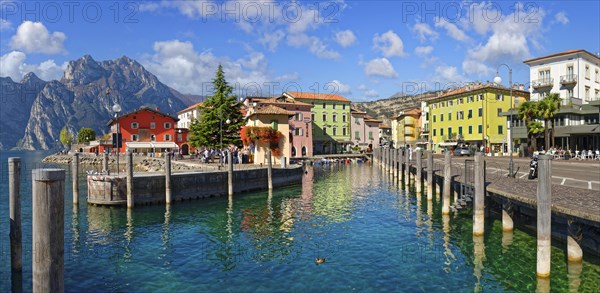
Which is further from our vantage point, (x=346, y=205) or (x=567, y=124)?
(x=567, y=124)

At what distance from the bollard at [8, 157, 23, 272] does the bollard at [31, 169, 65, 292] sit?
6.73 metres

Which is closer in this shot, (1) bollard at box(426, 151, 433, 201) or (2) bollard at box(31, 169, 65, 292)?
(2) bollard at box(31, 169, 65, 292)

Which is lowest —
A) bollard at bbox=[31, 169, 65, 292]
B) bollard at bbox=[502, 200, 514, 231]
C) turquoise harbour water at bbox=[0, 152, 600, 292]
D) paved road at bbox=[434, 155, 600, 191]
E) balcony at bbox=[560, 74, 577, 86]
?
turquoise harbour water at bbox=[0, 152, 600, 292]

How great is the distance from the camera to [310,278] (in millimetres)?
12984

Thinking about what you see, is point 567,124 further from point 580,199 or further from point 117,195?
point 117,195

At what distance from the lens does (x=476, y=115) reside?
73.6 metres

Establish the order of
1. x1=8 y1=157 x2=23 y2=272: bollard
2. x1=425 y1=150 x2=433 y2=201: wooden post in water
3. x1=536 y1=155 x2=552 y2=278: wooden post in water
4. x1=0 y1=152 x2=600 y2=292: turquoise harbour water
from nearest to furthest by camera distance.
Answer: x1=536 y1=155 x2=552 y2=278: wooden post in water < x1=8 y1=157 x2=23 y2=272: bollard < x1=0 y1=152 x2=600 y2=292: turquoise harbour water < x1=425 y1=150 x2=433 y2=201: wooden post in water

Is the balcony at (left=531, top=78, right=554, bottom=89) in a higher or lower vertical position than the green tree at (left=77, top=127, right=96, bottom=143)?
higher

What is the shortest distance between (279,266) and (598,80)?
237ft

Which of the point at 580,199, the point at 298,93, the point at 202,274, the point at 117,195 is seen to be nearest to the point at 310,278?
the point at 202,274

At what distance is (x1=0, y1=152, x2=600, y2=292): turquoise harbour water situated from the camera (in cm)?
1245

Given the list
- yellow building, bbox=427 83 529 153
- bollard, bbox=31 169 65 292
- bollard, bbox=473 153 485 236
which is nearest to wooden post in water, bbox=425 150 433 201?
bollard, bbox=473 153 485 236

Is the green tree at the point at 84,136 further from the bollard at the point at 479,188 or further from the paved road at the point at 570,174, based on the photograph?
the bollard at the point at 479,188

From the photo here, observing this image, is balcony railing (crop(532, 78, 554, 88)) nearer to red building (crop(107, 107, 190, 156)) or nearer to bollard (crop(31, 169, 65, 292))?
red building (crop(107, 107, 190, 156))
